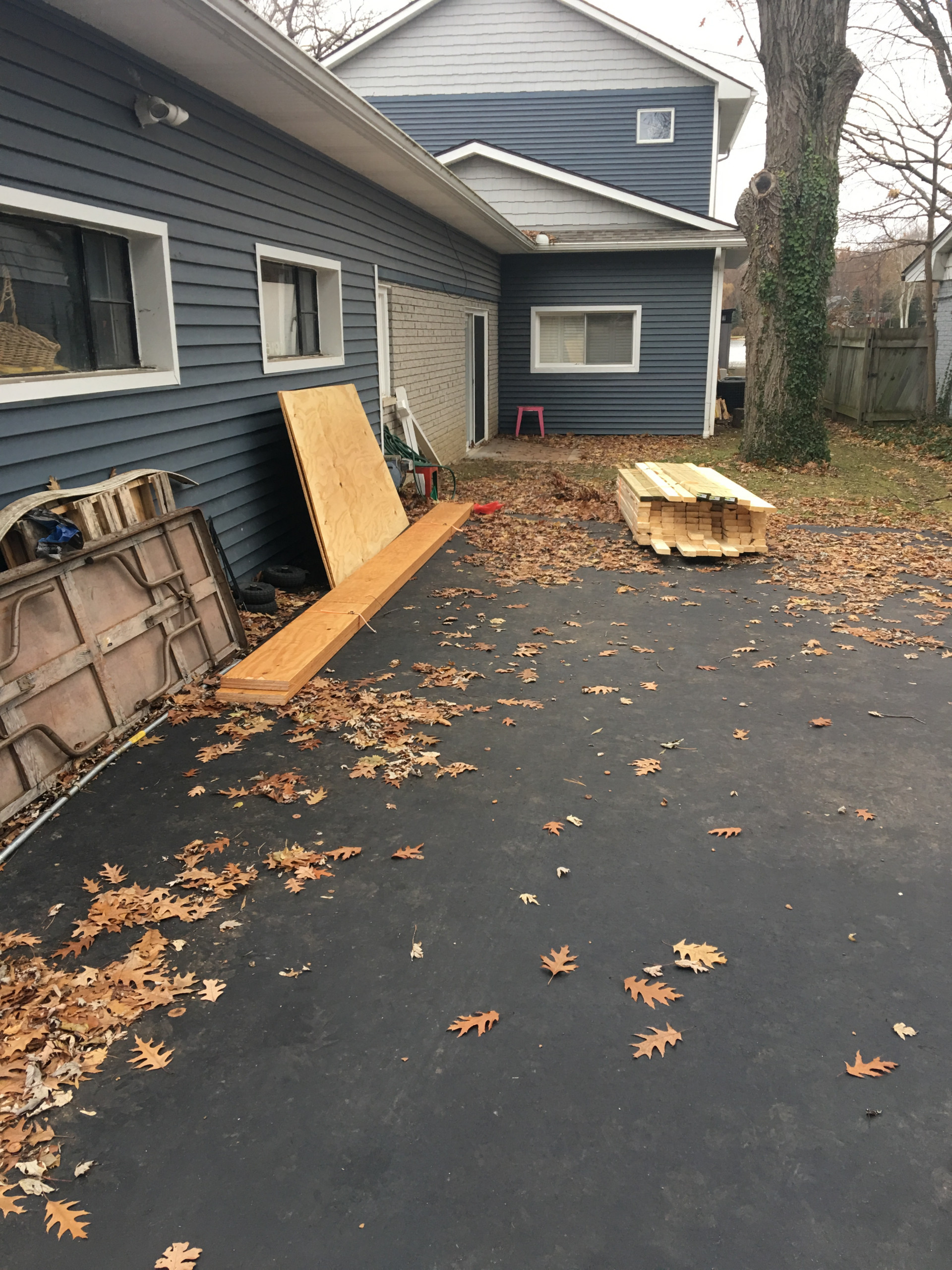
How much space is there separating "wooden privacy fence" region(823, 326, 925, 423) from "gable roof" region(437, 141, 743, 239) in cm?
420

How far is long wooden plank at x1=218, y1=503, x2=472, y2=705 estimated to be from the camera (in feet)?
16.3

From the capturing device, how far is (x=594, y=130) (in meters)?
17.8

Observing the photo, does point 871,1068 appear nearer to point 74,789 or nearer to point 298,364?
point 74,789

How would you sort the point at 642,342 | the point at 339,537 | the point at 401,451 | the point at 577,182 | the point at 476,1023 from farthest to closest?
the point at 642,342 → the point at 577,182 → the point at 401,451 → the point at 339,537 → the point at 476,1023

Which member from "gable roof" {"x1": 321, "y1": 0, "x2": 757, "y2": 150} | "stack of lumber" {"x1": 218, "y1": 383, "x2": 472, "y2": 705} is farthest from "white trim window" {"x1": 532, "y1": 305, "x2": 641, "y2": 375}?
"stack of lumber" {"x1": 218, "y1": 383, "x2": 472, "y2": 705}

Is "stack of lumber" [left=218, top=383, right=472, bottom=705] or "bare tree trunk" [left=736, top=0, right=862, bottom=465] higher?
"bare tree trunk" [left=736, top=0, right=862, bottom=465]

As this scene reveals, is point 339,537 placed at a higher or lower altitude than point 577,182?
lower

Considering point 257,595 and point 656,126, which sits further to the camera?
point 656,126

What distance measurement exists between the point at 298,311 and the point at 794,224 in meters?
8.61

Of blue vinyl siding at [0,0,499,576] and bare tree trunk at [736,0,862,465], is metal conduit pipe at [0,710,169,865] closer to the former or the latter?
blue vinyl siding at [0,0,499,576]

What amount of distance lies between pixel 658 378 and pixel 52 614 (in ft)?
50.2

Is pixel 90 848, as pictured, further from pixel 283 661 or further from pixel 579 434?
pixel 579 434

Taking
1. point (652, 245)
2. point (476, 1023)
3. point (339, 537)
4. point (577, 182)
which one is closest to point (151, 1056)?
point (476, 1023)

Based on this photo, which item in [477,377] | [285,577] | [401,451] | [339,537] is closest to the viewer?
[285,577]
